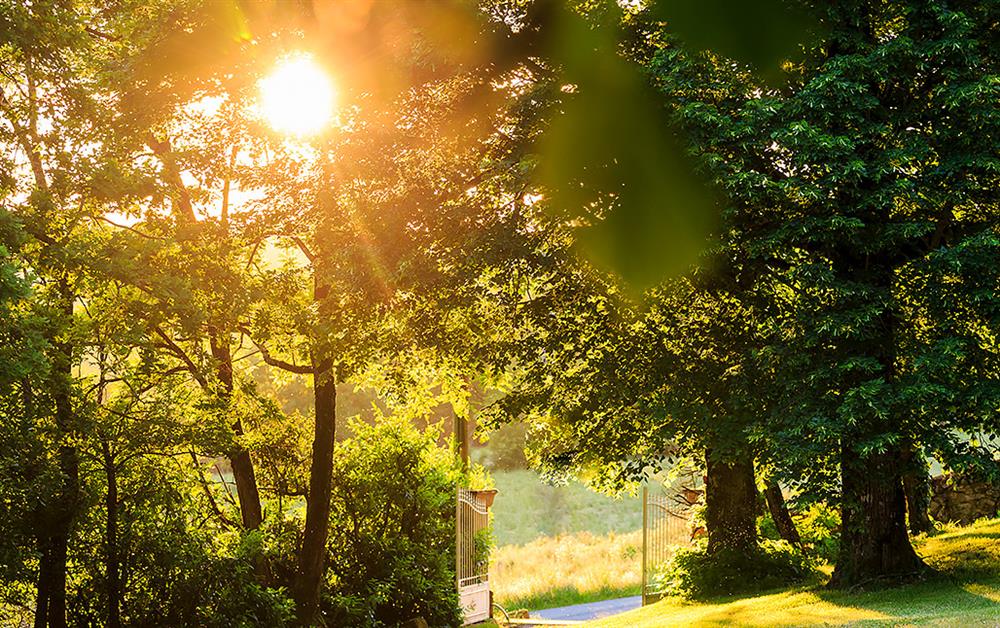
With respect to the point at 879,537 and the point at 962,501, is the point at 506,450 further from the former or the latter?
the point at 879,537

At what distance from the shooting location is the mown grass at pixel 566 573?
28.4 m

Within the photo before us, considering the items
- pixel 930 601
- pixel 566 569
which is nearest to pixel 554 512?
pixel 566 569

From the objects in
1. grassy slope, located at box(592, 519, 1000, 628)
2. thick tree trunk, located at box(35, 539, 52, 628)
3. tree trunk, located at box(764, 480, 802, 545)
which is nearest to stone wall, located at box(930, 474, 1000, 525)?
tree trunk, located at box(764, 480, 802, 545)

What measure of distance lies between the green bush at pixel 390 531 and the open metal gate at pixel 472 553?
23cm

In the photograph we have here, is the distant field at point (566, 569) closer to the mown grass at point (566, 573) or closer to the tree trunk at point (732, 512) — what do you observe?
the mown grass at point (566, 573)

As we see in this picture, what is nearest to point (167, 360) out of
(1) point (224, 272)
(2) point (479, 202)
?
(1) point (224, 272)

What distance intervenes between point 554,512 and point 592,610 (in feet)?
108

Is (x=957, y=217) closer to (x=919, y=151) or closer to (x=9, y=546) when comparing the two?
(x=919, y=151)

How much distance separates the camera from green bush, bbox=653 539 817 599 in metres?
17.9

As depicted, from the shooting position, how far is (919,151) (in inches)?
435

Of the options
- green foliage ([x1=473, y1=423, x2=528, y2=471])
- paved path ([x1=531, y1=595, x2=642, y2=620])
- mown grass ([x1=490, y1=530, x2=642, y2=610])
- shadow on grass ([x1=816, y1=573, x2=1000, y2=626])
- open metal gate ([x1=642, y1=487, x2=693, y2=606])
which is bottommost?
paved path ([x1=531, y1=595, x2=642, y2=620])

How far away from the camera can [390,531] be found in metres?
20.2

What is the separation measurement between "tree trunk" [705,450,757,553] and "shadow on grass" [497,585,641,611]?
973 cm

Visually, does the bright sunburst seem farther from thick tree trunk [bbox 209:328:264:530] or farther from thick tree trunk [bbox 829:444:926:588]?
thick tree trunk [bbox 829:444:926:588]
